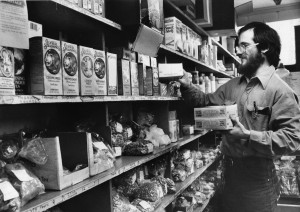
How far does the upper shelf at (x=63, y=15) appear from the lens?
145cm

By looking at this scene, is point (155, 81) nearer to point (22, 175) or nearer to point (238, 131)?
point (238, 131)

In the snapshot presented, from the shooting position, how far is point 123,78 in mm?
2064

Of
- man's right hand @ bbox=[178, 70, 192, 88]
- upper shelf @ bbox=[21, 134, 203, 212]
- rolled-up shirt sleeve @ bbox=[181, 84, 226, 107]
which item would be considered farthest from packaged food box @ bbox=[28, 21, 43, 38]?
rolled-up shirt sleeve @ bbox=[181, 84, 226, 107]

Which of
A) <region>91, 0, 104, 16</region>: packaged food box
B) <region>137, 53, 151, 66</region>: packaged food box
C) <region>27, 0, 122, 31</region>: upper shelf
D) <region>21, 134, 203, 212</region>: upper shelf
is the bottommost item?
<region>21, 134, 203, 212</region>: upper shelf

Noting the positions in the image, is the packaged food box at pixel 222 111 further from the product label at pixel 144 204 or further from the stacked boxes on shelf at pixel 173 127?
the product label at pixel 144 204

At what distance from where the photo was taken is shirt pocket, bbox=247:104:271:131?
2.61 meters

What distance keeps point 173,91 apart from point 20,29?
1885mm

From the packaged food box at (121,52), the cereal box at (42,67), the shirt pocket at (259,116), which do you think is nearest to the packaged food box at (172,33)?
the packaged food box at (121,52)

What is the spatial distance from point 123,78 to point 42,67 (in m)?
0.76

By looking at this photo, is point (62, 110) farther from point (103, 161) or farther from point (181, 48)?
point (181, 48)

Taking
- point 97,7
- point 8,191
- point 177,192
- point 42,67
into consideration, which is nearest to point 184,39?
point 177,192

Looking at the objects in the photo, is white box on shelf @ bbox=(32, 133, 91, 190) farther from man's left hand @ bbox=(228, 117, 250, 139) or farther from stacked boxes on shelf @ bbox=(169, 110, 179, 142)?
stacked boxes on shelf @ bbox=(169, 110, 179, 142)

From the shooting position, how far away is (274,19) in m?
7.59

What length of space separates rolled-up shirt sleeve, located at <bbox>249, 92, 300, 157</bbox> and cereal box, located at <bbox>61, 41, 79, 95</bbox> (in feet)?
4.85
